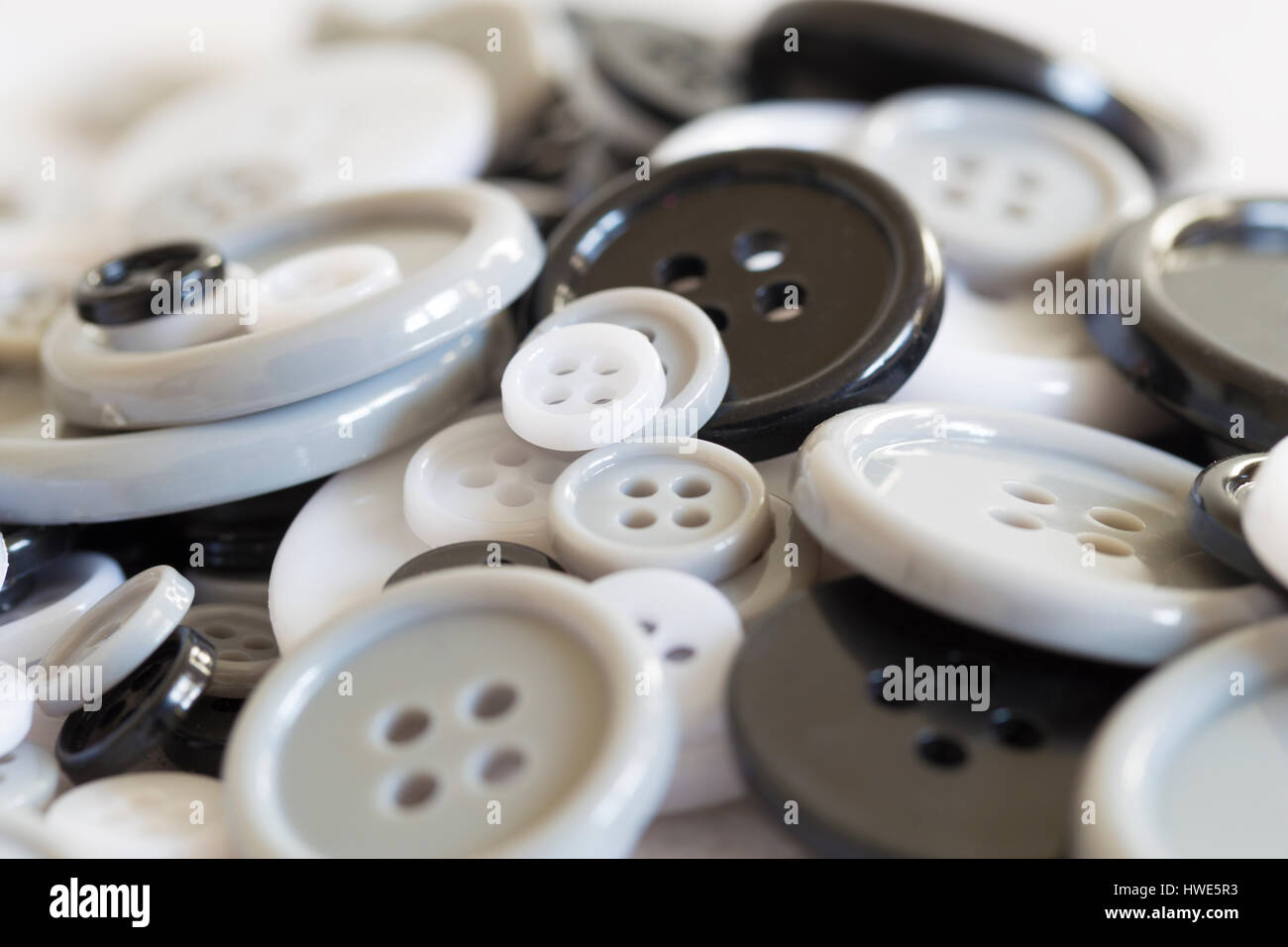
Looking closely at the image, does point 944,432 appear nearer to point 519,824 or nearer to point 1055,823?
point 1055,823

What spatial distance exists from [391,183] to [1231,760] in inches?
66.1

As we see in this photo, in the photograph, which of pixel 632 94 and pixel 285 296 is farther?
pixel 632 94

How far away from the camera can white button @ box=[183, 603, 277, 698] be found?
1253 mm

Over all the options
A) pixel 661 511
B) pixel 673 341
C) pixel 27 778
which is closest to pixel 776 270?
pixel 673 341

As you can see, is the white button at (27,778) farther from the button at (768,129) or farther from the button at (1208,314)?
the button at (1208,314)

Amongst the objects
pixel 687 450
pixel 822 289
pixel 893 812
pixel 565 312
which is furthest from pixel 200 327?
pixel 893 812

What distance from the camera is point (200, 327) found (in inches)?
58.4

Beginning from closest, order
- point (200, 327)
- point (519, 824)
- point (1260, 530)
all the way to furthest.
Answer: point (519, 824) → point (1260, 530) → point (200, 327)

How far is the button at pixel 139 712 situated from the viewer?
1152mm

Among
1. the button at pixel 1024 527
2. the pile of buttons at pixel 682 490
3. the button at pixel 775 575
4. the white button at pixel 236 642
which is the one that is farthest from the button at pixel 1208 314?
the white button at pixel 236 642

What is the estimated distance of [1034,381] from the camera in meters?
1.56

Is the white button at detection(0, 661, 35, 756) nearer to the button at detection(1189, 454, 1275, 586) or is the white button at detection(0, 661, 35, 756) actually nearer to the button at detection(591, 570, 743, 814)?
the button at detection(591, 570, 743, 814)

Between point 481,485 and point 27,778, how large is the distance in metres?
0.59

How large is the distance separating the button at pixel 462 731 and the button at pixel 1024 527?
0.26 meters
